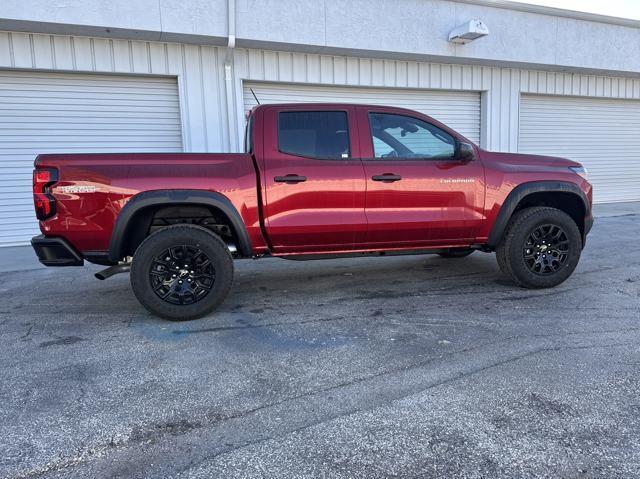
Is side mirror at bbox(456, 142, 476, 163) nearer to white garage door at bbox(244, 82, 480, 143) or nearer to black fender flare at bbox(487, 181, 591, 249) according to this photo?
black fender flare at bbox(487, 181, 591, 249)

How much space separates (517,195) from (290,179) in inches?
→ 92.3

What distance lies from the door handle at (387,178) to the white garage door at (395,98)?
Result: 18.0ft

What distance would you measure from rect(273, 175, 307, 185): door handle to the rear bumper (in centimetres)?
186

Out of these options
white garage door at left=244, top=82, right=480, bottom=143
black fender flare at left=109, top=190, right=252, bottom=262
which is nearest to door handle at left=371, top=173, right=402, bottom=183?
black fender flare at left=109, top=190, right=252, bottom=262

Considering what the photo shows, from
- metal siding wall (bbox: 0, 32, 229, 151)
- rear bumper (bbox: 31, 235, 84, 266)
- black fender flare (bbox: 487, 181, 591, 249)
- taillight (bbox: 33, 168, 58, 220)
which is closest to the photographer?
taillight (bbox: 33, 168, 58, 220)

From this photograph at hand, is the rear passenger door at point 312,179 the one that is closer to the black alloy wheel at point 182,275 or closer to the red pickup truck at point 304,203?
the red pickup truck at point 304,203

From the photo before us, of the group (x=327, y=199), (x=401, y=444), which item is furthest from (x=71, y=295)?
(x=401, y=444)

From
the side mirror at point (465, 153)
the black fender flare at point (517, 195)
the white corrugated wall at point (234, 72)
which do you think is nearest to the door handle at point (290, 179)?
the side mirror at point (465, 153)

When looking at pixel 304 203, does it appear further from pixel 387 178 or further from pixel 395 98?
pixel 395 98

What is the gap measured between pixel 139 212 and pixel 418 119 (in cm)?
285

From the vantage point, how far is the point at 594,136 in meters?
12.6

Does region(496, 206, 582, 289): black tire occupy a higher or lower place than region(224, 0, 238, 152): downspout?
lower

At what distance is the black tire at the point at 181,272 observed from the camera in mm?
3969

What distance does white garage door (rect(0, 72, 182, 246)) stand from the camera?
7969mm
